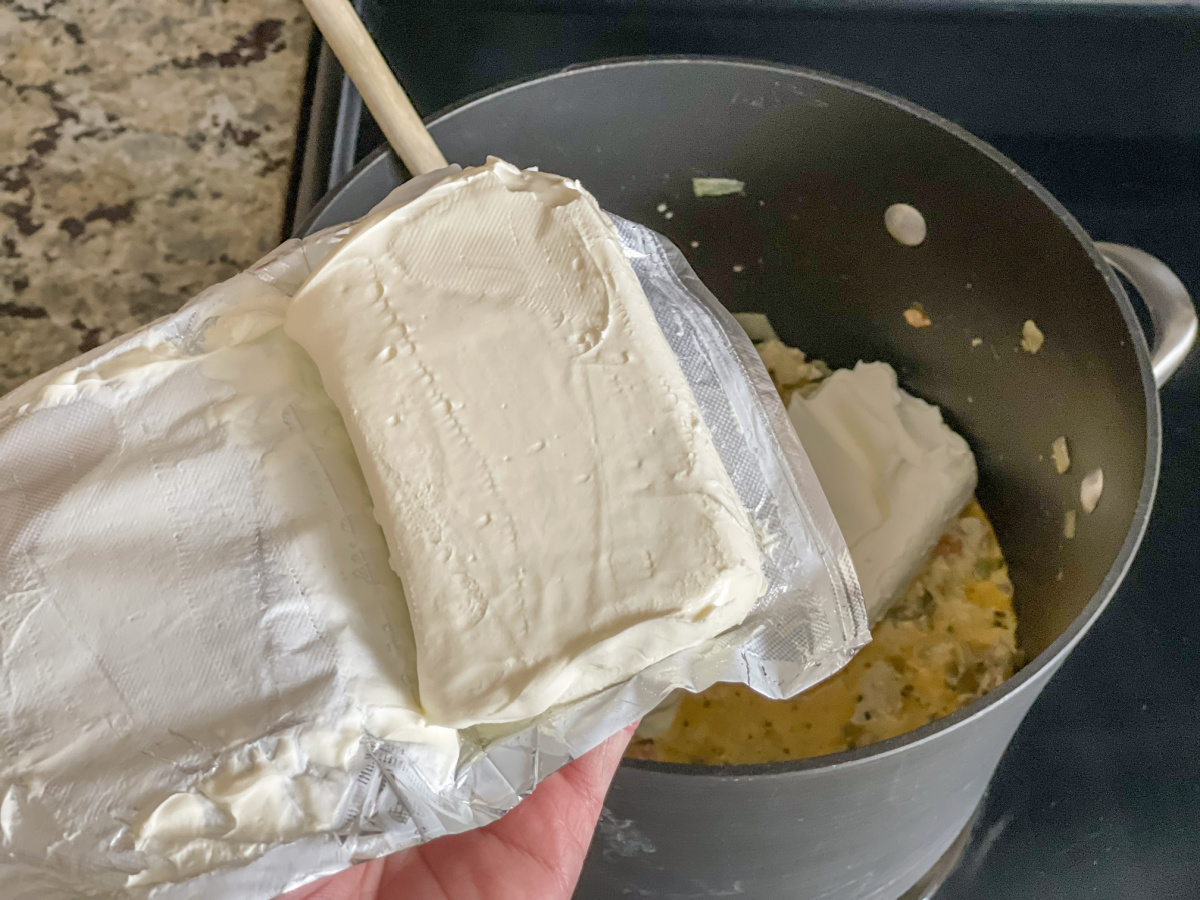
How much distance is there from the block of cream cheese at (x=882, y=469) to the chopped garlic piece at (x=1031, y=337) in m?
0.13

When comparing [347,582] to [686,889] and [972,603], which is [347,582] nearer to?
[686,889]

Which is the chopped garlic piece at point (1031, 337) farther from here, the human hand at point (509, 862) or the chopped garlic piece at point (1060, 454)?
the human hand at point (509, 862)

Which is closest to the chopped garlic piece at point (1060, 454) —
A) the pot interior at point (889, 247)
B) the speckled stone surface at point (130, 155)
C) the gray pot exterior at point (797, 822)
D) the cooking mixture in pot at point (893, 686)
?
the pot interior at point (889, 247)

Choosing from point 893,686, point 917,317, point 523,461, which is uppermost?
point 523,461

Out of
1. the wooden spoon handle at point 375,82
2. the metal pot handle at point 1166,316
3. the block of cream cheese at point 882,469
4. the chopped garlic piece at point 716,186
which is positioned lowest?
the block of cream cheese at point 882,469

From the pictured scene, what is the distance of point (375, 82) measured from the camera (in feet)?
1.98

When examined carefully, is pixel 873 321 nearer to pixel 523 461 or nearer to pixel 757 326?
pixel 757 326

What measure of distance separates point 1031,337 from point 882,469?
0.56 ft

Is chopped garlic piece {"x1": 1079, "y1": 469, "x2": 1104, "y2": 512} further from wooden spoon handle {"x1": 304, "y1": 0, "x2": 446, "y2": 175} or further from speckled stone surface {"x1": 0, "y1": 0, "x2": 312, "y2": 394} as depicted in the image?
speckled stone surface {"x1": 0, "y1": 0, "x2": 312, "y2": 394}

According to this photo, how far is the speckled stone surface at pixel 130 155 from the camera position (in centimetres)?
71

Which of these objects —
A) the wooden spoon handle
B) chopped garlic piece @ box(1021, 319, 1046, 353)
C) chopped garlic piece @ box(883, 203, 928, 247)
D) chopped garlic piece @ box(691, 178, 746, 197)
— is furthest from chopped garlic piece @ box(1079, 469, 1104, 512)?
the wooden spoon handle

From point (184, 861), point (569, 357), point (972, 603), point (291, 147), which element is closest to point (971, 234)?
point (972, 603)

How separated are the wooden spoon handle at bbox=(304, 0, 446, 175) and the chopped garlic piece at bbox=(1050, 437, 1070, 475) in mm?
525

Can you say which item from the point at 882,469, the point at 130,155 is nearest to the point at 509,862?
the point at 882,469
